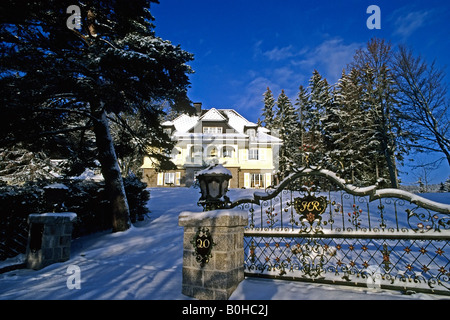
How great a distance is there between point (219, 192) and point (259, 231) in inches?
39.1

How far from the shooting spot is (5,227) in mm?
6422

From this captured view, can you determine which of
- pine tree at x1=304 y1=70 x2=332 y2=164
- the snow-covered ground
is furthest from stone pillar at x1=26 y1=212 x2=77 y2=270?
pine tree at x1=304 y1=70 x2=332 y2=164

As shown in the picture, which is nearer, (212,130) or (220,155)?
(220,155)

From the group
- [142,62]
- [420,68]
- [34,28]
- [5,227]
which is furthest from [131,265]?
[420,68]

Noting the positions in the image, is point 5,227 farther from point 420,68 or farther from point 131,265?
point 420,68

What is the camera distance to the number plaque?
3.66 meters

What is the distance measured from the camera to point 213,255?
3.62 m

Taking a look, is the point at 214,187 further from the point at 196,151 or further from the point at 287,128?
the point at 287,128

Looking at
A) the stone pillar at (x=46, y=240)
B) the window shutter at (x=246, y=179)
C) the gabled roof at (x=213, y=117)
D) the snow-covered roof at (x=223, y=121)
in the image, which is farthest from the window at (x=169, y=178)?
the stone pillar at (x=46, y=240)

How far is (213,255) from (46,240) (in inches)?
Answer: 193

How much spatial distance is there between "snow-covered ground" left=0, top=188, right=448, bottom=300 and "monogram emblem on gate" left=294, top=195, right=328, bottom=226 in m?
1.03

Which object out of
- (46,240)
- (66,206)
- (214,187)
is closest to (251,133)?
(66,206)

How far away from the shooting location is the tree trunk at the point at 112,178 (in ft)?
29.7

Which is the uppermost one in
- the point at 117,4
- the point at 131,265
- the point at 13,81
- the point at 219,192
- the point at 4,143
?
the point at 117,4
